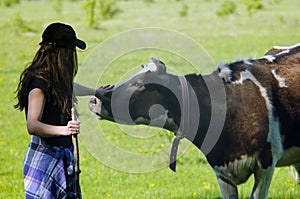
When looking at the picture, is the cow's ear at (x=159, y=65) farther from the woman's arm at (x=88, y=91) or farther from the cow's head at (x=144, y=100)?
the woman's arm at (x=88, y=91)

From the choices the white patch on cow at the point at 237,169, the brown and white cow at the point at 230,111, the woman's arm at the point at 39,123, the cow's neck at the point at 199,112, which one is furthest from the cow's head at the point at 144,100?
the woman's arm at the point at 39,123

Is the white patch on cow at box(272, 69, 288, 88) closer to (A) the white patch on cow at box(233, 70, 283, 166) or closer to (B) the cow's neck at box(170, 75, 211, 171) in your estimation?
(A) the white patch on cow at box(233, 70, 283, 166)

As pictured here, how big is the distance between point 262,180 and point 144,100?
1.37 metres

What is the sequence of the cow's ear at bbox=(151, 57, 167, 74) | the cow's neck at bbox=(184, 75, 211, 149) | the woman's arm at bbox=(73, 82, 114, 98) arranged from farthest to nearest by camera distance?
the cow's neck at bbox=(184, 75, 211, 149) < the cow's ear at bbox=(151, 57, 167, 74) < the woman's arm at bbox=(73, 82, 114, 98)

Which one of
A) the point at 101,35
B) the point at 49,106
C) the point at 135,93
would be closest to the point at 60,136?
the point at 49,106

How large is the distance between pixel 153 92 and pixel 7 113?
717 centimetres

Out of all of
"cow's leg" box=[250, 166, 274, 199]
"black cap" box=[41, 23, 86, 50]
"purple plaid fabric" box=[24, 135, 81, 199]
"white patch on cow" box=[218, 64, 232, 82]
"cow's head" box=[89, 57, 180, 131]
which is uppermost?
"black cap" box=[41, 23, 86, 50]

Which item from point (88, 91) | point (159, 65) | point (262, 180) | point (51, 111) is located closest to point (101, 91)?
point (88, 91)

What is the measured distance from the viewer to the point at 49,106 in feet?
14.7

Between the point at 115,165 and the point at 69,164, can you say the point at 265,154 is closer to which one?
the point at 69,164

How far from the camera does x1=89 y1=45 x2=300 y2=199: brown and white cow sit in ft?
17.7

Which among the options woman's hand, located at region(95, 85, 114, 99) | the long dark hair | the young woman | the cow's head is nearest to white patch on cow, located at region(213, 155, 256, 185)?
the cow's head

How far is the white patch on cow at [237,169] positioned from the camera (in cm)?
555

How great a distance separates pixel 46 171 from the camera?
4.59m
